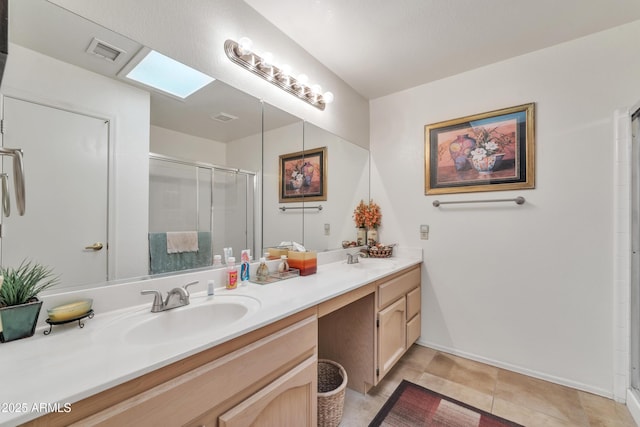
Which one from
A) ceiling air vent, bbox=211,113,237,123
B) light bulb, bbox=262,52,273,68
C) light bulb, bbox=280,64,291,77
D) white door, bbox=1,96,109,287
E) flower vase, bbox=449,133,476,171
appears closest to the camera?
white door, bbox=1,96,109,287

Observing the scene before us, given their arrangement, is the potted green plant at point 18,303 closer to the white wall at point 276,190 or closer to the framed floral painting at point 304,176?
the white wall at point 276,190

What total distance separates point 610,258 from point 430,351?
4.47 ft

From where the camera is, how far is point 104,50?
1.04 m

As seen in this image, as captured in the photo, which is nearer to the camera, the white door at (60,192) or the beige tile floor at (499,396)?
the white door at (60,192)

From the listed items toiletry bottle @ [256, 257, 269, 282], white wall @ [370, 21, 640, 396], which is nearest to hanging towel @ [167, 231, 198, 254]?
toiletry bottle @ [256, 257, 269, 282]

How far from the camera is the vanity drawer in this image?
168 centimetres

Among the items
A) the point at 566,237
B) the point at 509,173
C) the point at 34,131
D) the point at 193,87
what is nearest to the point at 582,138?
the point at 509,173

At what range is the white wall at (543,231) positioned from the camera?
1691 mm

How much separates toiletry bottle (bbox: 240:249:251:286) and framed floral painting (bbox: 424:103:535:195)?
159 centimetres

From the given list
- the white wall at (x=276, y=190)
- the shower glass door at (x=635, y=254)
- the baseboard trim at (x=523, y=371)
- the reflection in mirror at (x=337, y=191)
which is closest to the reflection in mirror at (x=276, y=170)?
the white wall at (x=276, y=190)

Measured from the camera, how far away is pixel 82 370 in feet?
1.99

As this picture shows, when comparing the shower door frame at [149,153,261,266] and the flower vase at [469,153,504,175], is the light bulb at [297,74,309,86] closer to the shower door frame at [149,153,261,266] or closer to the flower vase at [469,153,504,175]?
the shower door frame at [149,153,261,266]

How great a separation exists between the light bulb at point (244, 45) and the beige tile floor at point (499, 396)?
6.89 ft

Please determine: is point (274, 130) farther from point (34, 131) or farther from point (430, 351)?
point (430, 351)
